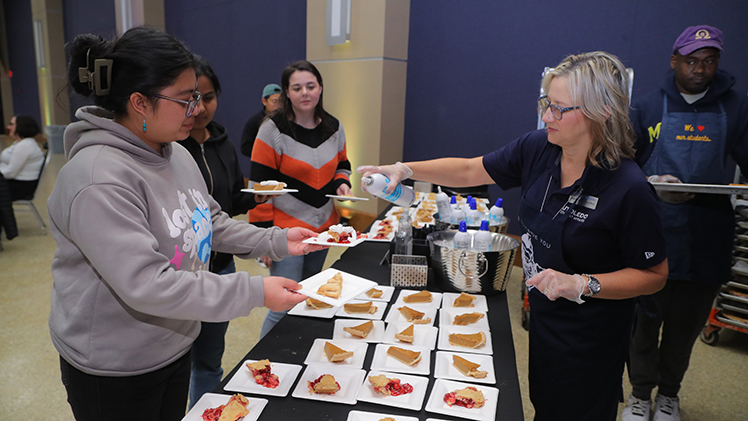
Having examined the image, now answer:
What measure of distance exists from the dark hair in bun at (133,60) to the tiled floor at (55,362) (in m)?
1.32

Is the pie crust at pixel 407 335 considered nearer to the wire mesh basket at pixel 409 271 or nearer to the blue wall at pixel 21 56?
the wire mesh basket at pixel 409 271

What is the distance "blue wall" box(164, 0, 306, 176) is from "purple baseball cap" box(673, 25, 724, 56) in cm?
487

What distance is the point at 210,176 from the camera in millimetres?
1870

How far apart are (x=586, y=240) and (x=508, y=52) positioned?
369cm

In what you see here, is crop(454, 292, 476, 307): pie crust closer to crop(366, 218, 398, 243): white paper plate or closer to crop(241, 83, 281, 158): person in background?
crop(366, 218, 398, 243): white paper plate

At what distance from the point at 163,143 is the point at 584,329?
1.36 metres

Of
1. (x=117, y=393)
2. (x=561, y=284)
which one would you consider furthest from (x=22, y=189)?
(x=561, y=284)

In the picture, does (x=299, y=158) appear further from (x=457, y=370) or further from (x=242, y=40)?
(x=242, y=40)

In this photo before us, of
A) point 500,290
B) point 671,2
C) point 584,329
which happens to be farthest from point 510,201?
point 584,329

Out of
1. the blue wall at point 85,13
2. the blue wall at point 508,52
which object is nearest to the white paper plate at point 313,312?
the blue wall at point 85,13

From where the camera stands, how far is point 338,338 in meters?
1.47

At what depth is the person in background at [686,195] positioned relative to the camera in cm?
214

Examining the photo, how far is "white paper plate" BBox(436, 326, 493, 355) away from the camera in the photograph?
143cm

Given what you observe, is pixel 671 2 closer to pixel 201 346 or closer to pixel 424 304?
pixel 424 304
